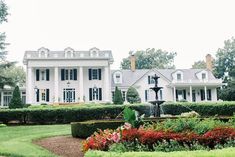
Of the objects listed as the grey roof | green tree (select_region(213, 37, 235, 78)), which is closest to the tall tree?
the grey roof

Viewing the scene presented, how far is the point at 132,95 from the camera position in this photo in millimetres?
46969

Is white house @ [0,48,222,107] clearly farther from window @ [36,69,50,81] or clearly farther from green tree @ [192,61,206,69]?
green tree @ [192,61,206,69]

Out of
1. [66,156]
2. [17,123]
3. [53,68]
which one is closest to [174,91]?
[53,68]

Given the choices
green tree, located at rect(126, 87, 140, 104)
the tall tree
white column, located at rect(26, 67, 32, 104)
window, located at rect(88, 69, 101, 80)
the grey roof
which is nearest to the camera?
the tall tree

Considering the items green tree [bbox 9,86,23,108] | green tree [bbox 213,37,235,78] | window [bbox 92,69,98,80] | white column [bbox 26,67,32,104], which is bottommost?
green tree [bbox 9,86,23,108]

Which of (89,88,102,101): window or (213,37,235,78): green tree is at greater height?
(213,37,235,78): green tree

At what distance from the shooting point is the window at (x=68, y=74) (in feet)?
158

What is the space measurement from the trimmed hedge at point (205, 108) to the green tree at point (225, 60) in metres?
32.4

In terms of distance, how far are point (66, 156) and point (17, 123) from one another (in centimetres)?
1757

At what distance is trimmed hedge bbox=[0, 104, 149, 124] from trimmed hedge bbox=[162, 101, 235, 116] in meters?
4.89

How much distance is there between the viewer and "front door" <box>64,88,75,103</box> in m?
47.6

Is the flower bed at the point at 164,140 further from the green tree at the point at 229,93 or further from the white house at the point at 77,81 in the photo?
the green tree at the point at 229,93

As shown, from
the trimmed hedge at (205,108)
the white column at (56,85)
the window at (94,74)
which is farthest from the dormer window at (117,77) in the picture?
the trimmed hedge at (205,108)

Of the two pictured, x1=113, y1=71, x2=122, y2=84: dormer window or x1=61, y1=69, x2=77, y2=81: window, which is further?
x1=113, y1=71, x2=122, y2=84: dormer window
